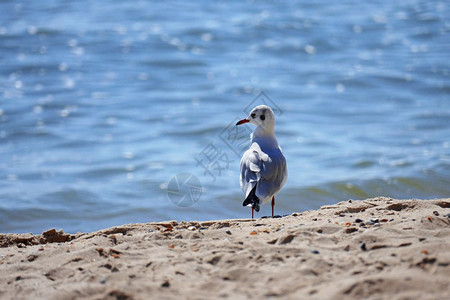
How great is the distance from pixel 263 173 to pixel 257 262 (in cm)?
256

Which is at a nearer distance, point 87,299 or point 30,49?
point 87,299

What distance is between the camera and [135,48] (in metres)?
17.1

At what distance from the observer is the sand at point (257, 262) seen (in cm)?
372

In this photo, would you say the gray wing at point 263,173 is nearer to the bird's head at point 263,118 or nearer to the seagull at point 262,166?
the seagull at point 262,166

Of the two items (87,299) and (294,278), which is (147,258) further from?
(294,278)

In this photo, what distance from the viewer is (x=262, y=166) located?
22.4 feet

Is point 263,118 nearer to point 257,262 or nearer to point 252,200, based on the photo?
point 252,200

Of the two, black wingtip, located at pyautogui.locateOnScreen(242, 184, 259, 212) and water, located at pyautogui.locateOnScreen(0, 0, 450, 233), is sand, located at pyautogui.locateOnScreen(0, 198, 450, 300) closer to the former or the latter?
black wingtip, located at pyautogui.locateOnScreen(242, 184, 259, 212)

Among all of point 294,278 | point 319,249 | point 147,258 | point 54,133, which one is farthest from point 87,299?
point 54,133

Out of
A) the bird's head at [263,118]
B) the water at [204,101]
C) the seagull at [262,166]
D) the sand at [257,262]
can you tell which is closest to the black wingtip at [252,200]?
the seagull at [262,166]

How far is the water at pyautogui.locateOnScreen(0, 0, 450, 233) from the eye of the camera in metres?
9.86

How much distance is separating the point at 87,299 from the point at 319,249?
5.48 feet

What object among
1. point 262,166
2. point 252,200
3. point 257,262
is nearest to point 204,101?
point 262,166

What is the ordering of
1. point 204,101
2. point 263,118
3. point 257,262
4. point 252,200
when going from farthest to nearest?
point 204,101 < point 263,118 < point 252,200 < point 257,262
